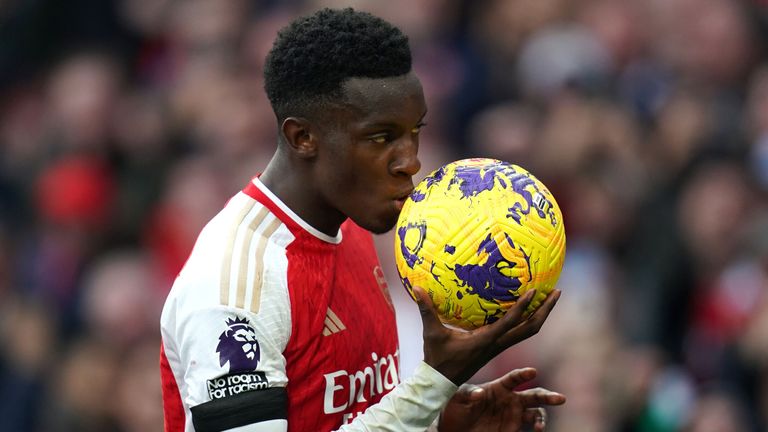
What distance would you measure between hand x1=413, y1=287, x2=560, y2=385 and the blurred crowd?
384cm

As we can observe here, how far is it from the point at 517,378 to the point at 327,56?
1.39 m

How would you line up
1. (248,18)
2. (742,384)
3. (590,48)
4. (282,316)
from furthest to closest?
1. (248,18)
2. (590,48)
3. (742,384)
4. (282,316)

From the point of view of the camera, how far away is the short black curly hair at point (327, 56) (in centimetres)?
467

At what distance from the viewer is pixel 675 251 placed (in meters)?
9.13

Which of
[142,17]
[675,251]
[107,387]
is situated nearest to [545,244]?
[675,251]

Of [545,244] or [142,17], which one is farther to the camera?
[142,17]

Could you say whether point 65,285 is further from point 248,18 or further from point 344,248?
point 344,248

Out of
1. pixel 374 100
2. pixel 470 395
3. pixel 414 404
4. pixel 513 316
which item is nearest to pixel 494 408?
pixel 470 395

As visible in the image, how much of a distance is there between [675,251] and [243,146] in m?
3.73

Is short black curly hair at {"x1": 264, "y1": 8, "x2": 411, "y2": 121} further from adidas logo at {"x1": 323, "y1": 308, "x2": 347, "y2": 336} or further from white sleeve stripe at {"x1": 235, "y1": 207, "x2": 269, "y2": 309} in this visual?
adidas logo at {"x1": 323, "y1": 308, "x2": 347, "y2": 336}

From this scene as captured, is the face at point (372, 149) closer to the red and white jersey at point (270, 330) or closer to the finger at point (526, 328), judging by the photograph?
the red and white jersey at point (270, 330)

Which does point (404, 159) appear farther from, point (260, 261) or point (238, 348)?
point (238, 348)

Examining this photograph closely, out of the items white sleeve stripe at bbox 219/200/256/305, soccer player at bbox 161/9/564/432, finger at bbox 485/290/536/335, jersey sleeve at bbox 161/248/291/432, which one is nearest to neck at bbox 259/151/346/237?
soccer player at bbox 161/9/564/432

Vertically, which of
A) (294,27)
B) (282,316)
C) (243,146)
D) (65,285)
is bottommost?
(282,316)
